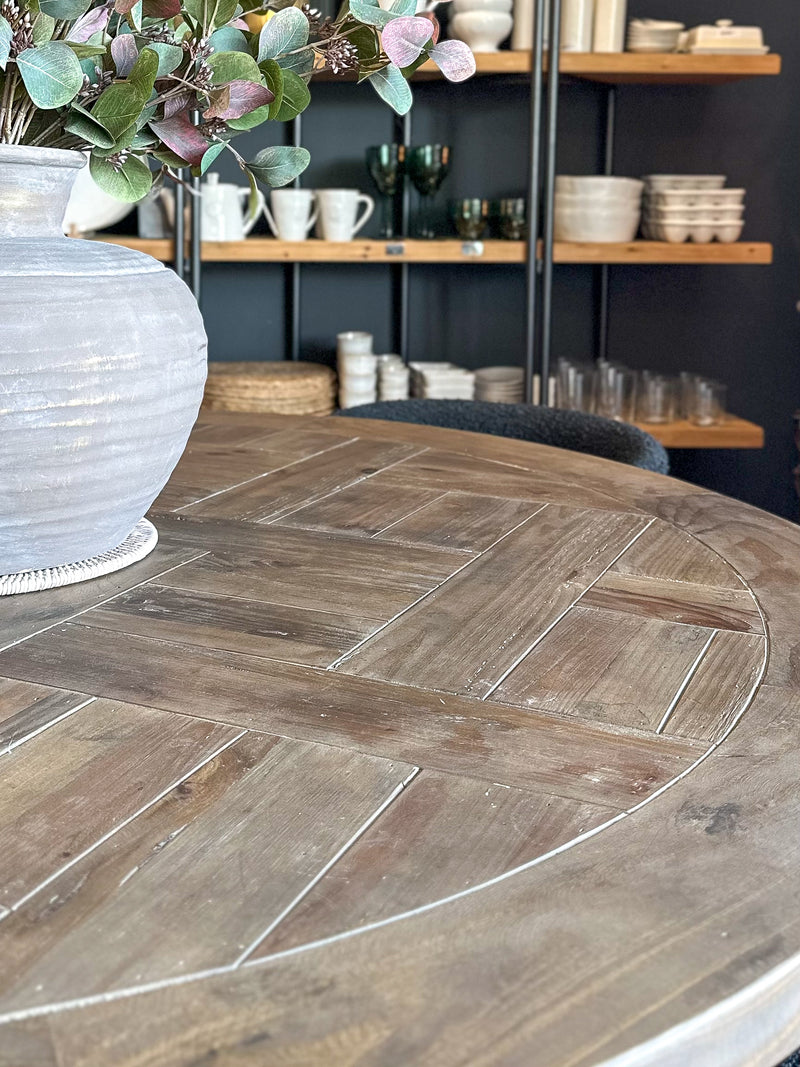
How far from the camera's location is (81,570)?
73 centimetres

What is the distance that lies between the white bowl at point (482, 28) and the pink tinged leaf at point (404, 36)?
189 cm

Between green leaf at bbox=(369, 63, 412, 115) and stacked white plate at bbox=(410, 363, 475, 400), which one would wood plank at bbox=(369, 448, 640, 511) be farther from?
stacked white plate at bbox=(410, 363, 475, 400)

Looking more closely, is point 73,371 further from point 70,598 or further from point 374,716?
point 374,716

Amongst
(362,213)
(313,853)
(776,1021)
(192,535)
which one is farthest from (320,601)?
(362,213)

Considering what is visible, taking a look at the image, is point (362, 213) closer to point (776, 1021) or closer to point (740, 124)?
point (740, 124)

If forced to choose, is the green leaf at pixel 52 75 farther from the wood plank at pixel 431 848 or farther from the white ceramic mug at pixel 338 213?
the white ceramic mug at pixel 338 213

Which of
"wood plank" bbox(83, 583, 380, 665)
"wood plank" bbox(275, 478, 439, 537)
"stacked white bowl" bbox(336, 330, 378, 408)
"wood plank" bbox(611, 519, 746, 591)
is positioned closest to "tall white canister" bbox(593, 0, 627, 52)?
"stacked white bowl" bbox(336, 330, 378, 408)

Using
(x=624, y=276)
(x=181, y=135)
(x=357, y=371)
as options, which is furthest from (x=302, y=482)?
(x=624, y=276)

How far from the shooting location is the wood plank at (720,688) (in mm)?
525

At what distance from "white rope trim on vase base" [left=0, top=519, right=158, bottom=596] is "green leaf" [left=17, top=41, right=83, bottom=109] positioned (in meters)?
0.27

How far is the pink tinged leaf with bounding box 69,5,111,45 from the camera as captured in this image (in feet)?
2.10

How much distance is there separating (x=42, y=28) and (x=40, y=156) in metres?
0.07

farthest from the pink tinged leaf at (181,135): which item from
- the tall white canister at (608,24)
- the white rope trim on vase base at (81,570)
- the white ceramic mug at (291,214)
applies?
the tall white canister at (608,24)

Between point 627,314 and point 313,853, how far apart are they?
104 inches
